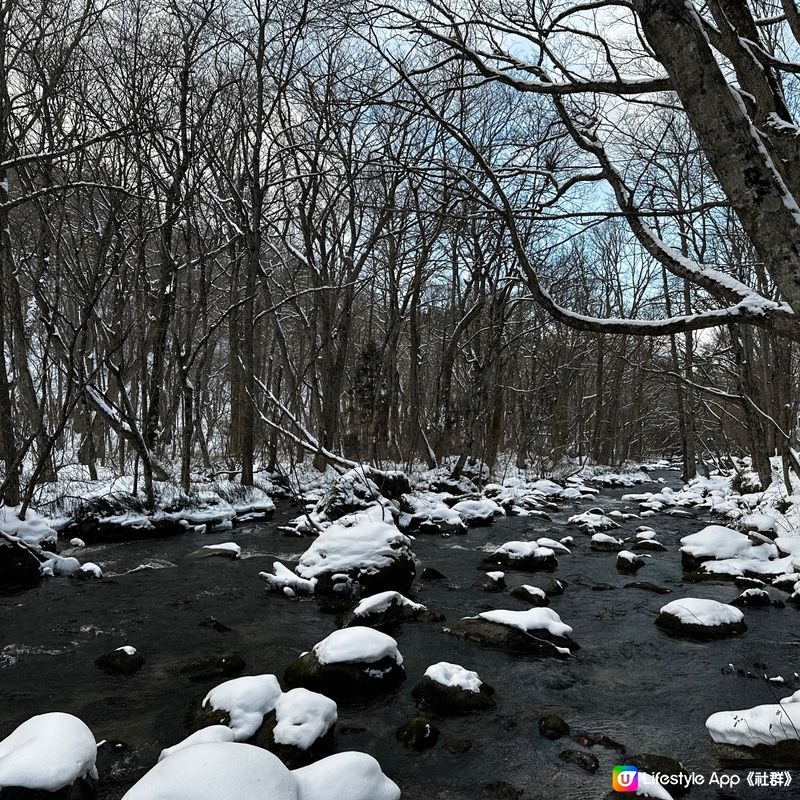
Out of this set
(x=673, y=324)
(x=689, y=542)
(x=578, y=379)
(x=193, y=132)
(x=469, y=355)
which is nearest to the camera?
(x=673, y=324)

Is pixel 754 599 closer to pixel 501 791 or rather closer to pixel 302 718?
pixel 501 791

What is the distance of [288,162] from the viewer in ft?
52.7

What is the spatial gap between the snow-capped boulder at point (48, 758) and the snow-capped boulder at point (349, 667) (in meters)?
1.62

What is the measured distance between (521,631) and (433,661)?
915mm

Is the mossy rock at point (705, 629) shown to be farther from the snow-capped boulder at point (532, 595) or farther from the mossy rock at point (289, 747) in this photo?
the mossy rock at point (289, 747)

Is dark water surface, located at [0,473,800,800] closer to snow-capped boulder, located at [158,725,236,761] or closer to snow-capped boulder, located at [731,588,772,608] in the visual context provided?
snow-capped boulder, located at [731,588,772,608]

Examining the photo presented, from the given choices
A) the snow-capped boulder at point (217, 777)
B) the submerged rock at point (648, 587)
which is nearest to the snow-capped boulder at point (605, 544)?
the submerged rock at point (648, 587)

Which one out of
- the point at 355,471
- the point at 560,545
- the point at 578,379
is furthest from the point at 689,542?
the point at 578,379

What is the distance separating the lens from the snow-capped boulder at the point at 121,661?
179 inches

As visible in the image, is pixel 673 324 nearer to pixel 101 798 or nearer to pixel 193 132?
pixel 101 798

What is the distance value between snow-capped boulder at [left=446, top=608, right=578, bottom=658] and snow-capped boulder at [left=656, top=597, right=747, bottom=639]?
1102 millimetres

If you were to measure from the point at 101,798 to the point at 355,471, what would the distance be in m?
7.19

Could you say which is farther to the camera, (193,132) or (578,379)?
(578,379)

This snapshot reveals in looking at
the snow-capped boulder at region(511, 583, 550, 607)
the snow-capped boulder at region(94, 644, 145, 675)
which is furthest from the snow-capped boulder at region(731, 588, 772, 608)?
the snow-capped boulder at region(94, 644, 145, 675)
